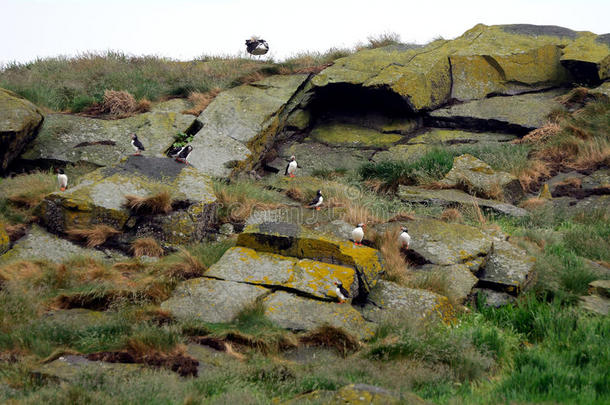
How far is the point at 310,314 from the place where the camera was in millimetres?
6621

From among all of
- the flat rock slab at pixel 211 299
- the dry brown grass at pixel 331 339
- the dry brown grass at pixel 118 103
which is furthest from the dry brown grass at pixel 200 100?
the dry brown grass at pixel 331 339

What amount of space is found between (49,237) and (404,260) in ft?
19.1

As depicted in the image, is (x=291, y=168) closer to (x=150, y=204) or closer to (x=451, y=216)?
(x=451, y=216)

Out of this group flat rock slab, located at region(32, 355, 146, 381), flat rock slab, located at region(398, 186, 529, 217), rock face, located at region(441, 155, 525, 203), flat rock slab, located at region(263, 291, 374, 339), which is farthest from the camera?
rock face, located at region(441, 155, 525, 203)

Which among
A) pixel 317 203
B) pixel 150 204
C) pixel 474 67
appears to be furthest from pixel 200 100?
pixel 474 67

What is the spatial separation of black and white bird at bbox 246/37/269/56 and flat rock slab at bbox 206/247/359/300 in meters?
12.7

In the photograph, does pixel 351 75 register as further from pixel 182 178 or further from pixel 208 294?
pixel 208 294

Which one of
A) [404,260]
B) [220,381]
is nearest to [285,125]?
[404,260]

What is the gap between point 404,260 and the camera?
8.54 metres

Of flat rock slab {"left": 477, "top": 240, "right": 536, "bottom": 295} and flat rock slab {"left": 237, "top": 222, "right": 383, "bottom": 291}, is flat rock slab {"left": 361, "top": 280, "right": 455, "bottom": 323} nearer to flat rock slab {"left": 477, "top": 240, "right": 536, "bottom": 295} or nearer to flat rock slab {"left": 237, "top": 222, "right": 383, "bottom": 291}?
flat rock slab {"left": 237, "top": 222, "right": 383, "bottom": 291}

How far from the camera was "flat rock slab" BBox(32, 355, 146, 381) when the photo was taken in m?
4.68

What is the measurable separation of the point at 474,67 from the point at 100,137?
11221 millimetres

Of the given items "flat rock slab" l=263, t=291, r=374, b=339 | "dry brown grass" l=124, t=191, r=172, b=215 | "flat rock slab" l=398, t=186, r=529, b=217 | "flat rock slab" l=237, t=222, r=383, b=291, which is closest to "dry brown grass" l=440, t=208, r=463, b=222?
"flat rock slab" l=398, t=186, r=529, b=217

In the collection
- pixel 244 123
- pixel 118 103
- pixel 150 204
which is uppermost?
pixel 118 103
